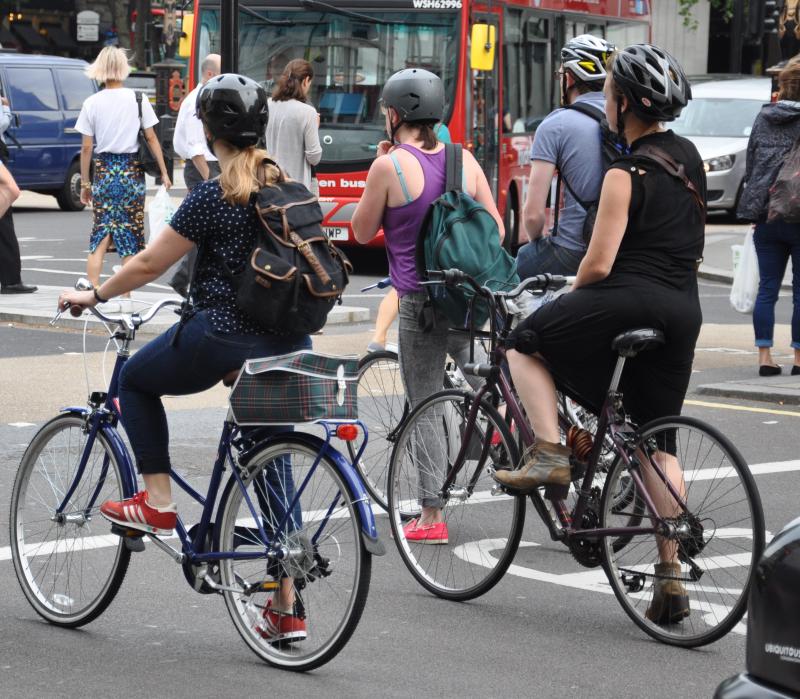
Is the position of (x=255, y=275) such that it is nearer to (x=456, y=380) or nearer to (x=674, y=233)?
(x=674, y=233)

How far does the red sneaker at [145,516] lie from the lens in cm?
490

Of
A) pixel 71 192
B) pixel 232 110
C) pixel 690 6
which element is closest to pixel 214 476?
pixel 232 110

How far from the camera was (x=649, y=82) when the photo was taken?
5.04 m

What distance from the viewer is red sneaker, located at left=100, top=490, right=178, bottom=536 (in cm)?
490

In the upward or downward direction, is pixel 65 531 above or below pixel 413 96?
below

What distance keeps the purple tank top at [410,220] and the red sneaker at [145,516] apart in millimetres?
1639

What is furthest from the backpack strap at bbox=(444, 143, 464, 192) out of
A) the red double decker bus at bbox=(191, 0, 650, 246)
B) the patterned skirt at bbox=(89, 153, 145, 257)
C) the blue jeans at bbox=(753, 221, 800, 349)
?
the red double decker bus at bbox=(191, 0, 650, 246)

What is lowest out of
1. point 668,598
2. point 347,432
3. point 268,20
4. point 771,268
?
point 668,598

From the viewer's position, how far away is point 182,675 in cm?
468

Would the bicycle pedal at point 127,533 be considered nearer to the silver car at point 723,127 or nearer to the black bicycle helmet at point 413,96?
the black bicycle helmet at point 413,96

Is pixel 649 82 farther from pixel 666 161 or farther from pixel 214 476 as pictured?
pixel 214 476

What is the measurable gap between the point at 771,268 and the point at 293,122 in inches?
143

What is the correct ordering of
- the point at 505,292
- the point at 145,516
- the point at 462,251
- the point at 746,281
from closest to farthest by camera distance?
the point at 145,516
the point at 505,292
the point at 462,251
the point at 746,281

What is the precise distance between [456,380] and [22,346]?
5.89 meters
